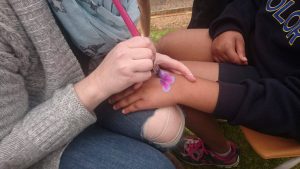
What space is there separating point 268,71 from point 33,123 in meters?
0.63

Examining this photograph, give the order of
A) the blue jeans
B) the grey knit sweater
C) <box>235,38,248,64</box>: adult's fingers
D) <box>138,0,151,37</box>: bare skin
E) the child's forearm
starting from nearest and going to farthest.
Result: the grey knit sweater → the blue jeans → the child's forearm → <box>235,38,248,64</box>: adult's fingers → <box>138,0,151,37</box>: bare skin

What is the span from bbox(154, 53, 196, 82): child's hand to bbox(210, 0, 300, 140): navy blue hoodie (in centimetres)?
9

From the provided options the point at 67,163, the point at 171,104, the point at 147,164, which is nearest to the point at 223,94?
the point at 171,104

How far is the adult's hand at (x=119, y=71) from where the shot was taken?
586 mm

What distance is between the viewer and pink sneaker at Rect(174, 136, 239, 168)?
112 cm

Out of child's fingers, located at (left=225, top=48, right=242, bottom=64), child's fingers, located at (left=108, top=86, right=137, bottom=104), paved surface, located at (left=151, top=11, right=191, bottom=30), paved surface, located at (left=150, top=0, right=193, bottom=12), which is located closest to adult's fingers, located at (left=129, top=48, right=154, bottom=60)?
child's fingers, located at (left=108, top=86, right=137, bottom=104)

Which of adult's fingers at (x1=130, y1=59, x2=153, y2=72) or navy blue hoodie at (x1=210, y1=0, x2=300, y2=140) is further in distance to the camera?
navy blue hoodie at (x1=210, y1=0, x2=300, y2=140)

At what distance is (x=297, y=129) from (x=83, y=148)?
49 cm

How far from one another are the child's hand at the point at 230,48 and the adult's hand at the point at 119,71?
1.29 ft

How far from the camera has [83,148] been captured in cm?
69

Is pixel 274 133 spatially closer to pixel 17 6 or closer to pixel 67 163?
pixel 67 163

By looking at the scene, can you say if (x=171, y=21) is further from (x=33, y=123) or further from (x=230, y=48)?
(x=33, y=123)

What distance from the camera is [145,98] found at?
2.38 feet

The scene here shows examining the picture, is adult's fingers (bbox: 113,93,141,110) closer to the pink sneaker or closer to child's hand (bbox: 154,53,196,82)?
child's hand (bbox: 154,53,196,82)
